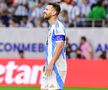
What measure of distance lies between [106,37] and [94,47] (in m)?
0.55

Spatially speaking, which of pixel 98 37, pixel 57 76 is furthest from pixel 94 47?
pixel 57 76

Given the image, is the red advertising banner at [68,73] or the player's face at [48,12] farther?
the red advertising banner at [68,73]

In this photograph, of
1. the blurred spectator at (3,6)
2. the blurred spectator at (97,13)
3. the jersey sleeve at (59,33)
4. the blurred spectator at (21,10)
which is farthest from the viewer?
the blurred spectator at (3,6)

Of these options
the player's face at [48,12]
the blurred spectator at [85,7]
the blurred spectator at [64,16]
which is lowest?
the blurred spectator at [64,16]

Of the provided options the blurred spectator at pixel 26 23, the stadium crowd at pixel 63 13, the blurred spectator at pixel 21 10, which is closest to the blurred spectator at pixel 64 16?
the stadium crowd at pixel 63 13

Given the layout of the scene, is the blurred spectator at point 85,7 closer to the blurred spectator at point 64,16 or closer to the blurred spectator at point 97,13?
the blurred spectator at point 97,13

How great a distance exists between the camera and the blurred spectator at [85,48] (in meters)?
18.9

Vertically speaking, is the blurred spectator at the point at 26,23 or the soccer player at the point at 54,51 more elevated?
the soccer player at the point at 54,51

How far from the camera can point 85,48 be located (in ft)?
62.4

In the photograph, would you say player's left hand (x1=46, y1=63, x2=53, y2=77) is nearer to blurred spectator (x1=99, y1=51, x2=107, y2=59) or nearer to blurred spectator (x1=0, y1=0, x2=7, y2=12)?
blurred spectator (x1=99, y1=51, x2=107, y2=59)

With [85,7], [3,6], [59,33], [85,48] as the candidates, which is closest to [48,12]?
[59,33]

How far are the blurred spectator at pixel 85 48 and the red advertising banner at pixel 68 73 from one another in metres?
2.24

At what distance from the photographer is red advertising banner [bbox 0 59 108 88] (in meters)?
16.4

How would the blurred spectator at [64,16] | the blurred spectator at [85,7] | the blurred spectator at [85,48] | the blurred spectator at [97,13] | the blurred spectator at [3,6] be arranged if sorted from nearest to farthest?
the blurred spectator at [85,48]
the blurred spectator at [64,16]
the blurred spectator at [97,13]
the blurred spectator at [85,7]
the blurred spectator at [3,6]
